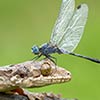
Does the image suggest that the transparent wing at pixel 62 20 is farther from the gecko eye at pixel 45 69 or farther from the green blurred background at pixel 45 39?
the green blurred background at pixel 45 39

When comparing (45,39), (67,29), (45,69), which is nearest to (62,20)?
(67,29)

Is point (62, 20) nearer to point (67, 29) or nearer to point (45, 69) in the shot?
point (67, 29)

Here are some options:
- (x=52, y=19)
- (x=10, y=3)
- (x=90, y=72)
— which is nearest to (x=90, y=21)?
(x=52, y=19)

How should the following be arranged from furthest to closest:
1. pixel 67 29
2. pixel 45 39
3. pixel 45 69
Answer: pixel 45 39, pixel 67 29, pixel 45 69

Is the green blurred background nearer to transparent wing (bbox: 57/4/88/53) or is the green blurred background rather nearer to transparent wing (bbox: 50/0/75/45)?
transparent wing (bbox: 57/4/88/53)

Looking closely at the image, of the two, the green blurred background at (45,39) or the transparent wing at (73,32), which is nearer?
the transparent wing at (73,32)

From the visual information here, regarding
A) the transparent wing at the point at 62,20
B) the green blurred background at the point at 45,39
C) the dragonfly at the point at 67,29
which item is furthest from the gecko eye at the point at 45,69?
the green blurred background at the point at 45,39
